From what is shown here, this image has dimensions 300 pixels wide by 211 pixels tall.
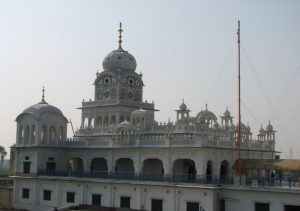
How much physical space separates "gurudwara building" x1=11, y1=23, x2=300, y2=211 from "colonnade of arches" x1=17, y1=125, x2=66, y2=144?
9 centimetres

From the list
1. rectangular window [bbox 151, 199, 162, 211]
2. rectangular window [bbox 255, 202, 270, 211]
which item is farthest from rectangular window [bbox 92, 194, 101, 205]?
rectangular window [bbox 255, 202, 270, 211]

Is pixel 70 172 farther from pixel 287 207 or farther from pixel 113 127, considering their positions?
pixel 287 207

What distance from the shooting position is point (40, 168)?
47250 mm

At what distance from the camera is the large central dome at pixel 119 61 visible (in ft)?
179

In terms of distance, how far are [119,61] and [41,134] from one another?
1197cm

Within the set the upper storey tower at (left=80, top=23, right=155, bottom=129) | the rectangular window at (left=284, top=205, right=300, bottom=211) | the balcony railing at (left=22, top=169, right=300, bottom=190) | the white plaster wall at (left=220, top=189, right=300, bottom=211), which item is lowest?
the rectangular window at (left=284, top=205, right=300, bottom=211)

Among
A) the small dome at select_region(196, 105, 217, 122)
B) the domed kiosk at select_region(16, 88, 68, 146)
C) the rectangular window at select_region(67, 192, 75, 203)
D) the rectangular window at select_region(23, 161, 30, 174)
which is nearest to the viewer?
the rectangular window at select_region(67, 192, 75, 203)

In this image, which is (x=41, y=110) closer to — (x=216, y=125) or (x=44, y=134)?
(x=44, y=134)

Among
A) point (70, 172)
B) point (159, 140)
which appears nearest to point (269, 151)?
point (159, 140)

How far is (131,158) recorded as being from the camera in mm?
43469

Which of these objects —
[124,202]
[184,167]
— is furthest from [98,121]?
[124,202]

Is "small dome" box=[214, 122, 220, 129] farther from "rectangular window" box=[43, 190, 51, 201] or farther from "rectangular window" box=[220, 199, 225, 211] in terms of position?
"rectangular window" box=[43, 190, 51, 201]

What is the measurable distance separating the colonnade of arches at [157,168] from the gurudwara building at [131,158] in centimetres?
8

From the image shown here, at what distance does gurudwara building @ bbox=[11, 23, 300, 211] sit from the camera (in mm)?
37625
